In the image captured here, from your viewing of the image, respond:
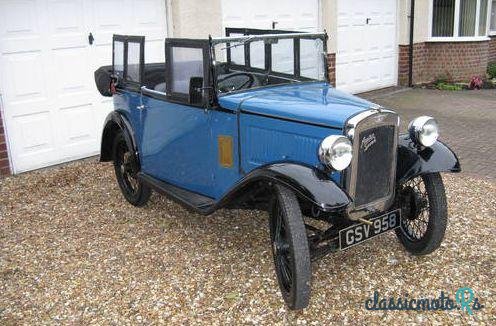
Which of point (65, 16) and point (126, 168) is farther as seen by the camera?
point (65, 16)

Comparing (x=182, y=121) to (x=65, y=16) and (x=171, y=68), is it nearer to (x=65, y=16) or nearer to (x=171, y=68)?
(x=171, y=68)

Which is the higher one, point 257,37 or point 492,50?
point 257,37

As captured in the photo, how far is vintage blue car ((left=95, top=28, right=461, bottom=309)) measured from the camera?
3.20 metres

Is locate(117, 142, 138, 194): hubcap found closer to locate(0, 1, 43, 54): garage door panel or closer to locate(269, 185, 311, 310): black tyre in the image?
locate(0, 1, 43, 54): garage door panel

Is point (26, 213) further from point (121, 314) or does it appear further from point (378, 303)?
point (378, 303)

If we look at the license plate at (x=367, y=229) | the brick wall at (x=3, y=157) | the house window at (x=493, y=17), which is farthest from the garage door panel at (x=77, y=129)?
the house window at (x=493, y=17)

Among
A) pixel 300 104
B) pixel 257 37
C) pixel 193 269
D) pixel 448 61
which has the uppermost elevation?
pixel 257 37

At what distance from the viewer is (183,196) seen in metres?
4.25

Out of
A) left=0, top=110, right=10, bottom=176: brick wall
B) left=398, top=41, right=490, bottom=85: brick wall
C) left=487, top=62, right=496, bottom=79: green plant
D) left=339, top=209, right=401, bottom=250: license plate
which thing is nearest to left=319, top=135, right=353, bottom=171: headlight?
left=339, top=209, right=401, bottom=250: license plate

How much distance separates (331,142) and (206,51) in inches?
52.6

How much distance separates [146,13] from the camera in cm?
720

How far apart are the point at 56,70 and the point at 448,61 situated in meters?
9.80

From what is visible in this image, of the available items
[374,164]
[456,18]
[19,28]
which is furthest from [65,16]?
[456,18]

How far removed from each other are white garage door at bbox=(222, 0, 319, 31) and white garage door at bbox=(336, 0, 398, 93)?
937 mm
